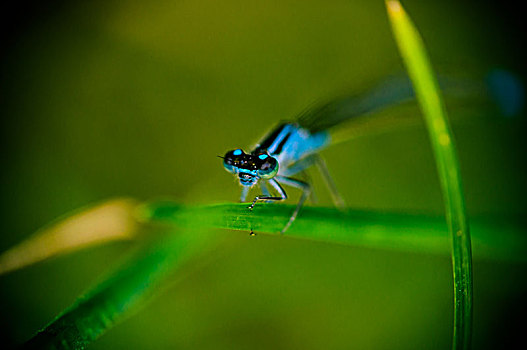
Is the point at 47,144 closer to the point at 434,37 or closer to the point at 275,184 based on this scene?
the point at 275,184

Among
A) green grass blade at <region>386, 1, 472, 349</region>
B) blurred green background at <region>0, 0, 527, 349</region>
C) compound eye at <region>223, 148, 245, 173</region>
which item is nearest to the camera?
green grass blade at <region>386, 1, 472, 349</region>

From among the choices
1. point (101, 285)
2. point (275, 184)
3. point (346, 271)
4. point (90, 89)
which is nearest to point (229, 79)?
point (90, 89)

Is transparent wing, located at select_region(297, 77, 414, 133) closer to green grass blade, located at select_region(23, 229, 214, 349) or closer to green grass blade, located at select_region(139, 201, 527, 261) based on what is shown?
green grass blade, located at select_region(23, 229, 214, 349)

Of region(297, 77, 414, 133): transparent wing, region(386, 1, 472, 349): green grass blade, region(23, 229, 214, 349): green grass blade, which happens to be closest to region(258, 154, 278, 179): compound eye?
region(23, 229, 214, 349): green grass blade

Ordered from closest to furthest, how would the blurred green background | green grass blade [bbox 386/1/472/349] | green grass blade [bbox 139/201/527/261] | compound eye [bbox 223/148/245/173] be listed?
1. green grass blade [bbox 386/1/472/349]
2. green grass blade [bbox 139/201/527/261]
3. compound eye [bbox 223/148/245/173]
4. the blurred green background

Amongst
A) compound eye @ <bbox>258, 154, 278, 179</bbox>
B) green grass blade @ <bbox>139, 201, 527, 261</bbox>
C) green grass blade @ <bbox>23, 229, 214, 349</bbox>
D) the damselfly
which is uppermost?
the damselfly

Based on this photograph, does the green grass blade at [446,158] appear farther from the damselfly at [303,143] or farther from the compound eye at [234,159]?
the compound eye at [234,159]

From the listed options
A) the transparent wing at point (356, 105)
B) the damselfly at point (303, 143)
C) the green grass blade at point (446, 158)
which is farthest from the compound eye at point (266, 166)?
the green grass blade at point (446, 158)
